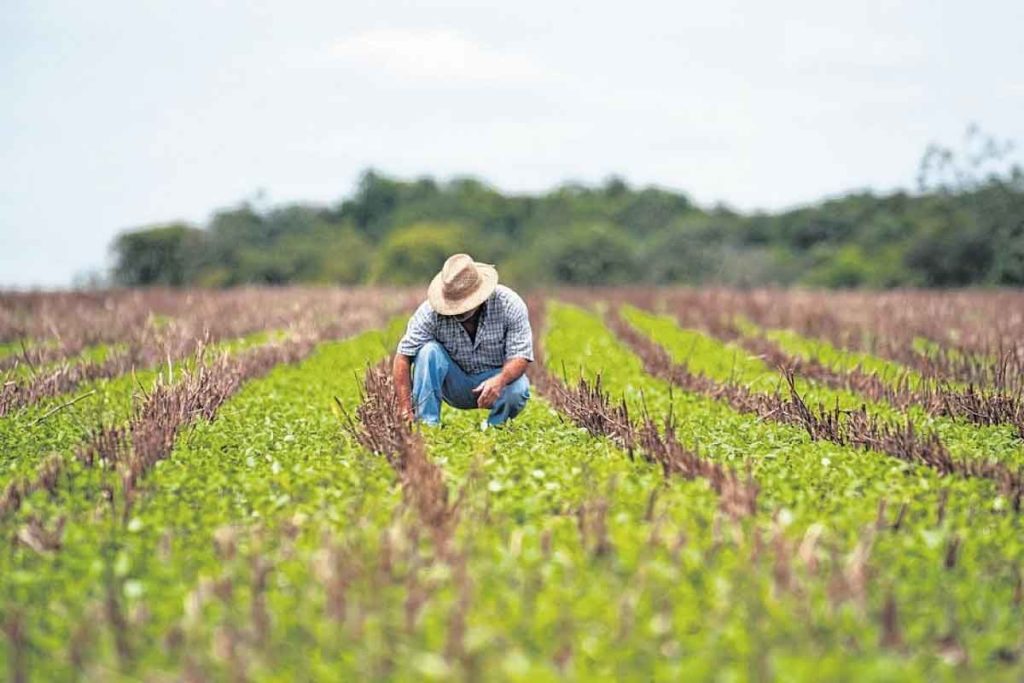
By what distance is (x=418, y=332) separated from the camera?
7.38 meters

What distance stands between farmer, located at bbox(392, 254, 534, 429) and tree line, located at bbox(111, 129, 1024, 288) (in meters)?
36.8

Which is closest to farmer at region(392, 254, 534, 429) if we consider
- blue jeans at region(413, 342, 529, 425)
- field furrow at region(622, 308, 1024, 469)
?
blue jeans at region(413, 342, 529, 425)

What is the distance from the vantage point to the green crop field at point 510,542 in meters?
3.41

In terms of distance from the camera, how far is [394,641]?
3432 millimetres

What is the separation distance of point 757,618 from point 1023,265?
3768cm

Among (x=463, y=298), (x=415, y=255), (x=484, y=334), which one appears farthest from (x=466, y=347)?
(x=415, y=255)

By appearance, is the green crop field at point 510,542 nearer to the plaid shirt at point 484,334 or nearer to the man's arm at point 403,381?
the man's arm at point 403,381

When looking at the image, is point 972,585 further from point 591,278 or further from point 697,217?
point 697,217

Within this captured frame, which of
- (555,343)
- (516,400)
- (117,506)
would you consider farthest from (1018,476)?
(555,343)

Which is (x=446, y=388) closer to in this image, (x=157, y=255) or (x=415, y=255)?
(x=415, y=255)

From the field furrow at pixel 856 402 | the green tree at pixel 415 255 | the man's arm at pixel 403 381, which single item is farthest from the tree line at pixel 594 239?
the man's arm at pixel 403 381

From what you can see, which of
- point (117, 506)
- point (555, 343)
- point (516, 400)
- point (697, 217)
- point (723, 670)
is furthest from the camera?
point (697, 217)

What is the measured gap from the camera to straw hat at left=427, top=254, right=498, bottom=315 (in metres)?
6.99

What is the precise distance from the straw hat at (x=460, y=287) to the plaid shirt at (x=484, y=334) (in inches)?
8.7
